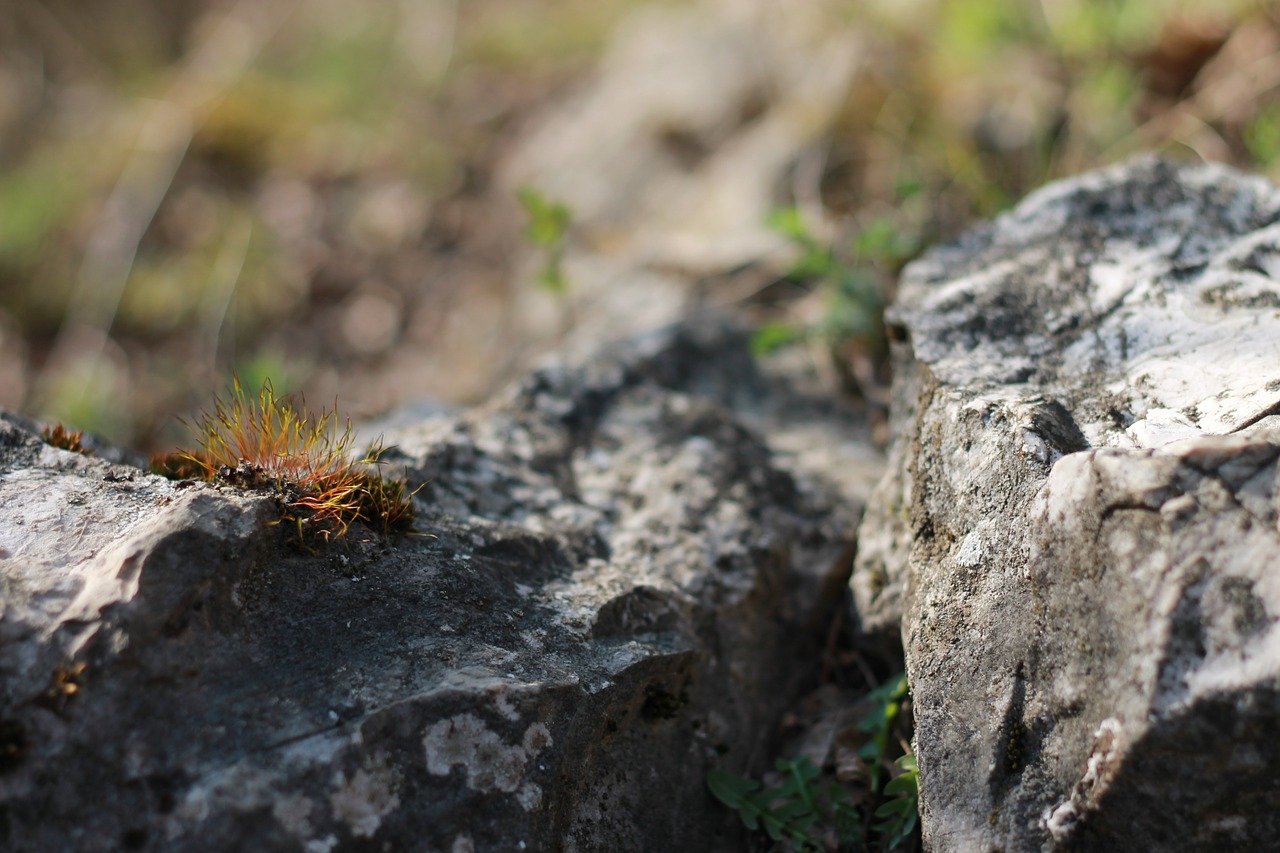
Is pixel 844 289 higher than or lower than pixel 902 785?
higher

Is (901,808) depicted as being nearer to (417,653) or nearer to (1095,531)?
(1095,531)

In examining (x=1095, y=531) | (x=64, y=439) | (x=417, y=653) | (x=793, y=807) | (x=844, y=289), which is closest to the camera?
(x=1095, y=531)

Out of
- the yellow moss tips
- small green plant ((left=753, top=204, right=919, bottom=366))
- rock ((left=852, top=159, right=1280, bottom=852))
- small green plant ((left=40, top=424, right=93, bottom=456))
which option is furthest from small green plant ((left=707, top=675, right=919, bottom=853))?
small green plant ((left=40, top=424, right=93, bottom=456))

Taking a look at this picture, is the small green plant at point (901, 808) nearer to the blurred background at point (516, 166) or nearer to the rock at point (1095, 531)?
the rock at point (1095, 531)

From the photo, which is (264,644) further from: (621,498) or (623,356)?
(623,356)

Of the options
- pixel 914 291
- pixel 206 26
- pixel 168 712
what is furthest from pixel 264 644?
pixel 206 26

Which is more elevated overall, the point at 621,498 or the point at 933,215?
the point at 933,215

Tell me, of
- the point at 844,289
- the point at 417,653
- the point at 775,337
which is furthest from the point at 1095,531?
the point at 844,289
